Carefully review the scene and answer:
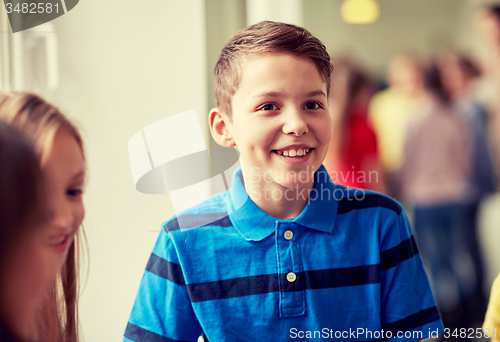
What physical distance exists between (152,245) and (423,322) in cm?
33

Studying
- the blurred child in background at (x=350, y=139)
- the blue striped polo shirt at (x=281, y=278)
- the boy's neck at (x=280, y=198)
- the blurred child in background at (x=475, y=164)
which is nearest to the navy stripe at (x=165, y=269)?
the blue striped polo shirt at (x=281, y=278)

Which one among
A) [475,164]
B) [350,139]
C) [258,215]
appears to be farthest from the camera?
[475,164]

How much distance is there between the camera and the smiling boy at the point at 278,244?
45 centimetres

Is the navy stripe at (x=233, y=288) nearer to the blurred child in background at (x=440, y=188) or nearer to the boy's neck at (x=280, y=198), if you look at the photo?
the boy's neck at (x=280, y=198)

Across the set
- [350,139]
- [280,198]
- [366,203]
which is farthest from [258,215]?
[350,139]

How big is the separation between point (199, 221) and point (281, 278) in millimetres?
112

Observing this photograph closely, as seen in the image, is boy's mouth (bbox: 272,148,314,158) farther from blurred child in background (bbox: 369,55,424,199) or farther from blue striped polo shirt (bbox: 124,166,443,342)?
blurred child in background (bbox: 369,55,424,199)

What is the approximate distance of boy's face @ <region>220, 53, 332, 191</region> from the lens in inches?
17.3

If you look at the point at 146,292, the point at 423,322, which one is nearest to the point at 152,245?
the point at 146,292

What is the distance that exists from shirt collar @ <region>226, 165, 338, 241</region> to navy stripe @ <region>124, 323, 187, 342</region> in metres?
0.14

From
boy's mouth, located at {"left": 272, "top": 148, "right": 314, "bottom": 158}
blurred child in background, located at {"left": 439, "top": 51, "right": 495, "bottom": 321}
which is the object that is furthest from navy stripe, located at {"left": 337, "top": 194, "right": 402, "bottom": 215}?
blurred child in background, located at {"left": 439, "top": 51, "right": 495, "bottom": 321}

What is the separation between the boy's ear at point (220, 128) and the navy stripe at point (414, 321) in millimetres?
282

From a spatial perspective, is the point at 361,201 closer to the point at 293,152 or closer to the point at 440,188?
the point at 293,152

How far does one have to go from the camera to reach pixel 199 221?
0.49m
